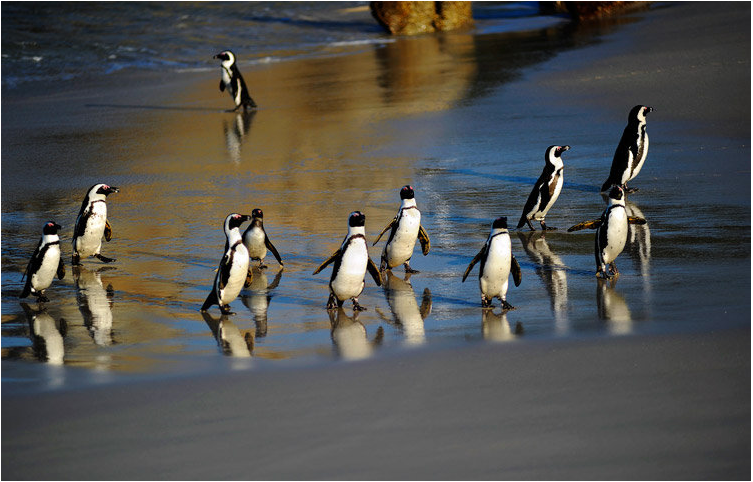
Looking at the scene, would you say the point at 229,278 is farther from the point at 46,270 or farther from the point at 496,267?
the point at 496,267

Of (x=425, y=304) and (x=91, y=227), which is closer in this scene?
(x=425, y=304)

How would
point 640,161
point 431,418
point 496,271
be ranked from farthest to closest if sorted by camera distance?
1. point 640,161
2. point 496,271
3. point 431,418

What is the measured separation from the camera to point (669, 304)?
210 inches

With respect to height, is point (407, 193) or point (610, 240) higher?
point (407, 193)

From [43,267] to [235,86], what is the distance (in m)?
7.78

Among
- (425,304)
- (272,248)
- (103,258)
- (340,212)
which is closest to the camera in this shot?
(425,304)

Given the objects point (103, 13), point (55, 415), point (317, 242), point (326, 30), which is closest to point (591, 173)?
point (317, 242)

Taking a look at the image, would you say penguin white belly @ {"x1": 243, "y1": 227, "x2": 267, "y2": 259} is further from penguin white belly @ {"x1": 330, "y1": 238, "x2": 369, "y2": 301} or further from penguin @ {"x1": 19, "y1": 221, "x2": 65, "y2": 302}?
penguin @ {"x1": 19, "y1": 221, "x2": 65, "y2": 302}

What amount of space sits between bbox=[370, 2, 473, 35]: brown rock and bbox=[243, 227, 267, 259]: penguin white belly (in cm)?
1446

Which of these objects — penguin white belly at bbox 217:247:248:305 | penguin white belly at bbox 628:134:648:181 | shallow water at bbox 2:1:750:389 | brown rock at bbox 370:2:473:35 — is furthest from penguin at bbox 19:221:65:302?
brown rock at bbox 370:2:473:35

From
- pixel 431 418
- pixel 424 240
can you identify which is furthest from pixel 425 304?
pixel 431 418

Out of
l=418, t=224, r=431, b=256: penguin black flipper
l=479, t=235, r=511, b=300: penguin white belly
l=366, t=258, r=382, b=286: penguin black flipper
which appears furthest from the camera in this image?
l=418, t=224, r=431, b=256: penguin black flipper

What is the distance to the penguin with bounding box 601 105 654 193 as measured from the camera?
795cm

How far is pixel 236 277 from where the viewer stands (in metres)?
5.67
